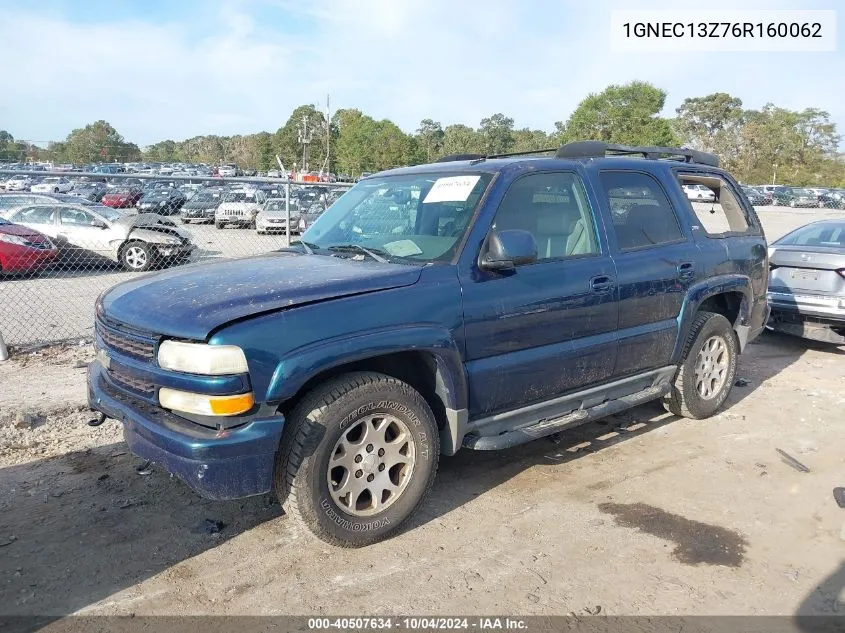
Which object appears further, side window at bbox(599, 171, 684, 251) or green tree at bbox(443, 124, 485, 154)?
green tree at bbox(443, 124, 485, 154)

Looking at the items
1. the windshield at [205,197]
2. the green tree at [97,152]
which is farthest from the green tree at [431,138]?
the windshield at [205,197]

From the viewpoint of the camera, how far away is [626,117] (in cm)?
5794

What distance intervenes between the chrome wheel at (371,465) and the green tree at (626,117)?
189 feet

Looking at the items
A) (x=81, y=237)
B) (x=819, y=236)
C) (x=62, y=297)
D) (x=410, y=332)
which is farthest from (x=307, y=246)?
(x=81, y=237)

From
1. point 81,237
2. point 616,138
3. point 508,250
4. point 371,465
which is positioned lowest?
point 371,465

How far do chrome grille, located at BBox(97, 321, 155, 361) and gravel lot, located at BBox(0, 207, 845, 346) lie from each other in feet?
8.53

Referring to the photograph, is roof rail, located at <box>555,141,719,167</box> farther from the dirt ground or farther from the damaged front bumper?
the damaged front bumper

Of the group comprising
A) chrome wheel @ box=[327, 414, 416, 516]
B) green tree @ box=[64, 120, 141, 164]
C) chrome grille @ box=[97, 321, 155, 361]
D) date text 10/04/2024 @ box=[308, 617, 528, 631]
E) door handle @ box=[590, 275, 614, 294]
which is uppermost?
green tree @ box=[64, 120, 141, 164]

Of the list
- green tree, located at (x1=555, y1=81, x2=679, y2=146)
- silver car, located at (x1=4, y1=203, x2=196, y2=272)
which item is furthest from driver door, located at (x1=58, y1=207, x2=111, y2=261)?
green tree, located at (x1=555, y1=81, x2=679, y2=146)

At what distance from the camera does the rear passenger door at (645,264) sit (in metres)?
4.34

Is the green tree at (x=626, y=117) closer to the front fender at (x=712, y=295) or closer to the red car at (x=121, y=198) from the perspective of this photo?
the red car at (x=121, y=198)

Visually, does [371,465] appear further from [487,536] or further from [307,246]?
[307,246]

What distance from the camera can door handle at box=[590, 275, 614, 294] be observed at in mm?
4090

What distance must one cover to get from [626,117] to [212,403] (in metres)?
60.9
